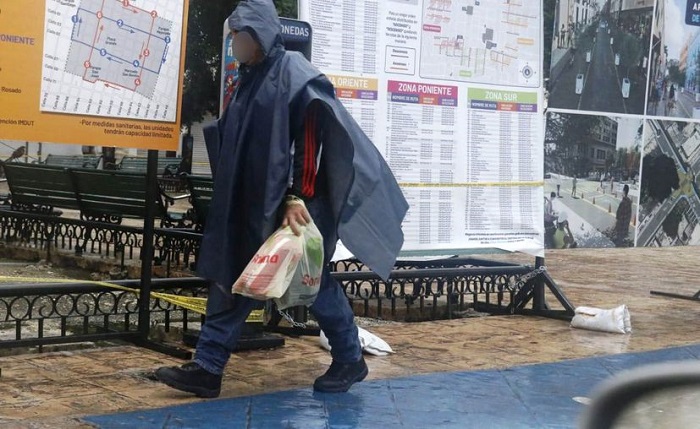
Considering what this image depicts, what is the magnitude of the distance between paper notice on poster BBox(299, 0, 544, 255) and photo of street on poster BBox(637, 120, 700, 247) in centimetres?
109

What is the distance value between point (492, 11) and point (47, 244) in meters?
6.88

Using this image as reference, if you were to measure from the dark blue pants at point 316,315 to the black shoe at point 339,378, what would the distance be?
4 centimetres

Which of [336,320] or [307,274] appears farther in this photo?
[336,320]

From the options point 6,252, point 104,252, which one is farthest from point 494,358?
point 6,252

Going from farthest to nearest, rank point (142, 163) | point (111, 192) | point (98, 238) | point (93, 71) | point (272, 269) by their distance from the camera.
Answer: point (142, 163) < point (98, 238) < point (111, 192) < point (93, 71) < point (272, 269)

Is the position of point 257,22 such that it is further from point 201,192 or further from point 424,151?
point 201,192

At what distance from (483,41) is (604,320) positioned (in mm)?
2217

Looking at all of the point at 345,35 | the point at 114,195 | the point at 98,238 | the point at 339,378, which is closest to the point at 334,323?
the point at 339,378

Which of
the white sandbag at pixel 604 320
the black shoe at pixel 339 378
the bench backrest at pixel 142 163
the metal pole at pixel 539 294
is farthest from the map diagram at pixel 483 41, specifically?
the bench backrest at pixel 142 163

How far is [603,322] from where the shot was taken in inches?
311

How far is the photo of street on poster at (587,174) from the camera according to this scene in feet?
27.0

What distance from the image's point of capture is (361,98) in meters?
7.05

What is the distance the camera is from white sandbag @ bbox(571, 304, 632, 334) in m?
7.84

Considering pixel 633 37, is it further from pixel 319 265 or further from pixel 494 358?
pixel 319 265
